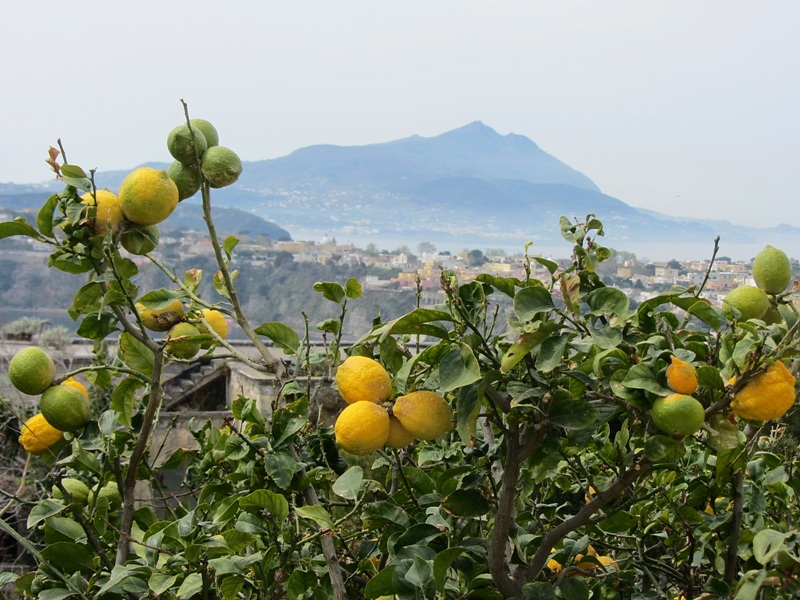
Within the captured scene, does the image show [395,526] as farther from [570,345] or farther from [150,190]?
[150,190]

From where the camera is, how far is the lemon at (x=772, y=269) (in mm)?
867

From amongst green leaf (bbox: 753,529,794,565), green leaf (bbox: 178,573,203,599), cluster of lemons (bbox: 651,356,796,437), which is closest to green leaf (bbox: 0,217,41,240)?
green leaf (bbox: 178,573,203,599)

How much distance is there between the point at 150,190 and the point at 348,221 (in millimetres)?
66385

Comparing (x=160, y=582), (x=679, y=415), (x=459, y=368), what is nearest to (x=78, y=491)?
(x=160, y=582)

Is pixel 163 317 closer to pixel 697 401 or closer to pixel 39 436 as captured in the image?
pixel 39 436

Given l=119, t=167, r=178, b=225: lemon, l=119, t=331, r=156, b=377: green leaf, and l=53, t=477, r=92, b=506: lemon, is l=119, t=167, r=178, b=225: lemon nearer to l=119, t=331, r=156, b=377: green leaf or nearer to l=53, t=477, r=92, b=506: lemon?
l=119, t=331, r=156, b=377: green leaf

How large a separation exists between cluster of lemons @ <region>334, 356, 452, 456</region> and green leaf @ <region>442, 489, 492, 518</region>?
0.09 m

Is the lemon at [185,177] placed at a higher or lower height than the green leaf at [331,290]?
higher

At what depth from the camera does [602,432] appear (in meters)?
1.25

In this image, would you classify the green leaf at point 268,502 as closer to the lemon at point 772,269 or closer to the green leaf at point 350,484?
the green leaf at point 350,484

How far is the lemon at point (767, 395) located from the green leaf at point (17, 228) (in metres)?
0.79

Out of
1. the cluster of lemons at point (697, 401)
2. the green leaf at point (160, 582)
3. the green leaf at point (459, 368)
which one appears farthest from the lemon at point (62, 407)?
the cluster of lemons at point (697, 401)

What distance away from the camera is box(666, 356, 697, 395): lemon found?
0.67 m

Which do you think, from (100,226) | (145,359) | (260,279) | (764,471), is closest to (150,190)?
(100,226)
